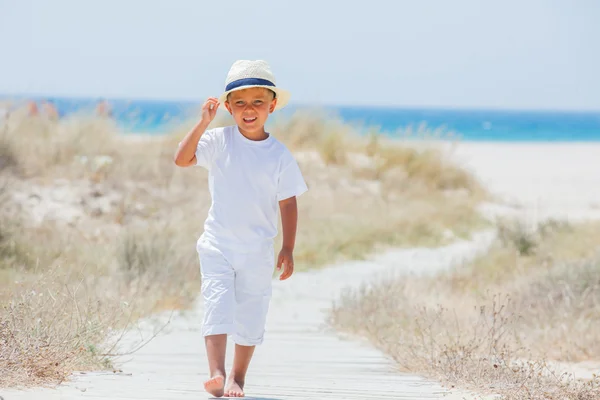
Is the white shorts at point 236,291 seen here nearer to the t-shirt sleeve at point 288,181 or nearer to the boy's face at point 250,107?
the t-shirt sleeve at point 288,181

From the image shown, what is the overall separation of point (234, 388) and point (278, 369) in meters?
1.10

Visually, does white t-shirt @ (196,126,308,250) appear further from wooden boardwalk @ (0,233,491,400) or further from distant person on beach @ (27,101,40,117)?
distant person on beach @ (27,101,40,117)

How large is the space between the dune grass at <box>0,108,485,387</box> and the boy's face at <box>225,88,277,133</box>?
1282 mm

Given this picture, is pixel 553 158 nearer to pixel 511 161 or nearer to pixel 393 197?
pixel 511 161

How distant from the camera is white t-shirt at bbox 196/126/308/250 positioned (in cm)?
450

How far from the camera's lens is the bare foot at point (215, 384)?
4.25 meters

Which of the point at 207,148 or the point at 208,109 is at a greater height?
the point at 208,109

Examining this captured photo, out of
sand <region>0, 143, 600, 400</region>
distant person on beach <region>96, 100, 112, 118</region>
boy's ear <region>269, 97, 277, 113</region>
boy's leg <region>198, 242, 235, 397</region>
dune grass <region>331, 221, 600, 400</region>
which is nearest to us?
boy's leg <region>198, 242, 235, 397</region>

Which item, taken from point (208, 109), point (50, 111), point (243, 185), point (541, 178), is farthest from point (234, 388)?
point (541, 178)

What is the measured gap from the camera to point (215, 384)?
13.9ft

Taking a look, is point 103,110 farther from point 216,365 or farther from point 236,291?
point 216,365

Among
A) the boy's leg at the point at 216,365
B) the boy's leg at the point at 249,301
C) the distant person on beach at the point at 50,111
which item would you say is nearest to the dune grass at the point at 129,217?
the distant person on beach at the point at 50,111

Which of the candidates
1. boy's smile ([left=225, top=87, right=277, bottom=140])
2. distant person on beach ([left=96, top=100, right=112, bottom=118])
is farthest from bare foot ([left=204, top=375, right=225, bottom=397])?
distant person on beach ([left=96, top=100, right=112, bottom=118])

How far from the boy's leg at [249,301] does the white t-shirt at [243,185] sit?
76 mm
